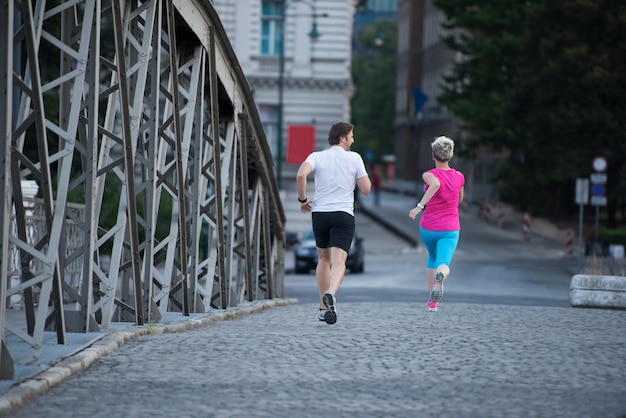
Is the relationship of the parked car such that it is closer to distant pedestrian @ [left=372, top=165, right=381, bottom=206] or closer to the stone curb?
the stone curb

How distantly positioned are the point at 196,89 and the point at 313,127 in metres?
55.3

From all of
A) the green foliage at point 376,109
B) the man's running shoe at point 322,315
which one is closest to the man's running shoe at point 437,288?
the man's running shoe at point 322,315

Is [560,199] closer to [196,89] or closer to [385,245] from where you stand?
[385,245]

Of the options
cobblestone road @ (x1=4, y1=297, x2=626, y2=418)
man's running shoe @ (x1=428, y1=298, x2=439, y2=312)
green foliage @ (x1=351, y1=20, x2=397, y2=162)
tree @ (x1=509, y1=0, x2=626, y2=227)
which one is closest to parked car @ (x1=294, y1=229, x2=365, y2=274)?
tree @ (x1=509, y1=0, x2=626, y2=227)

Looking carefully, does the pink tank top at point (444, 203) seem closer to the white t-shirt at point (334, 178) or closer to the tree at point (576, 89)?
the white t-shirt at point (334, 178)

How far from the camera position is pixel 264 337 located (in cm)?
1161

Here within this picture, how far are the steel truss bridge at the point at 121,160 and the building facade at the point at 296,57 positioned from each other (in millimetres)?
49587

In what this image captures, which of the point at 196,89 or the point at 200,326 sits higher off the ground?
the point at 196,89

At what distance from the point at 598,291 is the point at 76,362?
1204 centimetres

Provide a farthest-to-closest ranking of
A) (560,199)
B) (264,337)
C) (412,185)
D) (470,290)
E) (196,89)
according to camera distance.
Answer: (412,185), (560,199), (470,290), (196,89), (264,337)

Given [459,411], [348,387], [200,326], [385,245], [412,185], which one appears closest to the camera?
[459,411]

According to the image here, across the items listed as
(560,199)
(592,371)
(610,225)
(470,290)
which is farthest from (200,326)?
(560,199)

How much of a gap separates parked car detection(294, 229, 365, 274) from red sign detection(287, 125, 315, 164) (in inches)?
956

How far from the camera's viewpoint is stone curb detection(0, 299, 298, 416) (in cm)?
796
